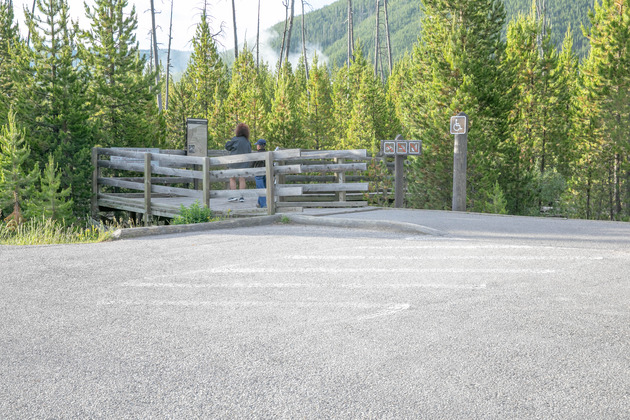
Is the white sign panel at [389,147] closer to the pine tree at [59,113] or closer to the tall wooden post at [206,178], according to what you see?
the tall wooden post at [206,178]

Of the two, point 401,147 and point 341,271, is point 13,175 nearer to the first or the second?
point 401,147

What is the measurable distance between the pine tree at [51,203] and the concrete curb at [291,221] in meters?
6.82

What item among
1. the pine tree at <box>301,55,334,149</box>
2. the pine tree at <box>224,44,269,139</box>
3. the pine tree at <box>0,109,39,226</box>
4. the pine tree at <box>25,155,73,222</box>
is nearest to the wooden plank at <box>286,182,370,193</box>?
the pine tree at <box>25,155,73,222</box>

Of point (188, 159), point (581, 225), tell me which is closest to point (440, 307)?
point (581, 225)

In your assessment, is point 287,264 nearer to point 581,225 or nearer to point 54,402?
point 54,402

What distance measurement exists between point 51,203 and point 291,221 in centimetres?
800

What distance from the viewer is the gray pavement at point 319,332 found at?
3.10 m

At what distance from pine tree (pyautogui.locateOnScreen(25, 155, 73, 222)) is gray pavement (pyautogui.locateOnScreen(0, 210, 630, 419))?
309 inches

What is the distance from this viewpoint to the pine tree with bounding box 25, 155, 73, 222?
15.2m

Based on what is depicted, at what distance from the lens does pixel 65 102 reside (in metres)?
17.9

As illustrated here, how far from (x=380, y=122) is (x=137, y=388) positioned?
4004 centimetres

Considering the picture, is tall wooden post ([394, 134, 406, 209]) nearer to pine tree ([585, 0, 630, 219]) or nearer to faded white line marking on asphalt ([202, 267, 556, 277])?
faded white line marking on asphalt ([202, 267, 556, 277])

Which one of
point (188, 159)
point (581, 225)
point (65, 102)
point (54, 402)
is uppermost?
point (65, 102)

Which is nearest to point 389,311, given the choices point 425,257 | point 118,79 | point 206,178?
point 425,257
